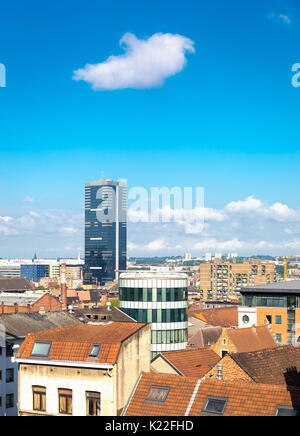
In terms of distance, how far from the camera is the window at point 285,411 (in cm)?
2562

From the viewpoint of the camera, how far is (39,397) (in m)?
31.1

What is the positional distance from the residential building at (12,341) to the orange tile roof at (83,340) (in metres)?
18.2

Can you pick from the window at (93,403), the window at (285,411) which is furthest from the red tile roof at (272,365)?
the window at (93,403)

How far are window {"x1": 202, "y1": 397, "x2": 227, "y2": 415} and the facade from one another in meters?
51.9

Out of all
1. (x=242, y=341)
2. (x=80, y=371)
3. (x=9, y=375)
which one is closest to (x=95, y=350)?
(x=80, y=371)

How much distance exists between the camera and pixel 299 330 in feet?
250

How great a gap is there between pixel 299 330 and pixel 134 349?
49.6m

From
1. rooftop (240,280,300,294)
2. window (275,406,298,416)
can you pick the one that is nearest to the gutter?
window (275,406,298,416)

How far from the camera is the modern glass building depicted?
77.2 metres

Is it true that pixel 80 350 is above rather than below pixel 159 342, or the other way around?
above

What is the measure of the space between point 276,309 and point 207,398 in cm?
5429

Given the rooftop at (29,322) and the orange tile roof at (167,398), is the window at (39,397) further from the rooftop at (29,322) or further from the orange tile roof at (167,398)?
the rooftop at (29,322)
